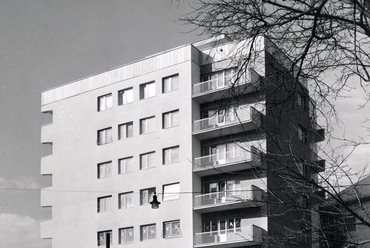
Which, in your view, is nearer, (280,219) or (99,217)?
(280,219)

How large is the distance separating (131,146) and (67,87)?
8943 millimetres

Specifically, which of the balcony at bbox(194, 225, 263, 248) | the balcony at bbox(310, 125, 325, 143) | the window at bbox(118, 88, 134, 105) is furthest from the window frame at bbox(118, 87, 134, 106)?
the balcony at bbox(310, 125, 325, 143)

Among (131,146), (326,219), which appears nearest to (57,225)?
(131,146)

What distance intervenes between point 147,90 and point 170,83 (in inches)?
80.2

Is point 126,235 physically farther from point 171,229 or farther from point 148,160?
point 148,160

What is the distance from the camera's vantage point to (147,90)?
4844cm

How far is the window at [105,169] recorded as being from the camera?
1932 inches

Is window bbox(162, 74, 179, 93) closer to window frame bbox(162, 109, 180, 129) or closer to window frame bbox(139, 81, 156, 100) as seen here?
window frame bbox(139, 81, 156, 100)

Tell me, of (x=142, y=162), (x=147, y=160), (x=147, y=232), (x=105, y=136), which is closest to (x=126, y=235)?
(x=147, y=232)

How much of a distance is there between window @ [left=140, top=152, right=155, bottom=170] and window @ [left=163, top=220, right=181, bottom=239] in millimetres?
4325

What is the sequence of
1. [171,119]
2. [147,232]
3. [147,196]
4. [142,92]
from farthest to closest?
[142,92] < [171,119] < [147,196] < [147,232]

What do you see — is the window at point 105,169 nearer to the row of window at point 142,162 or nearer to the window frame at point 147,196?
the row of window at point 142,162

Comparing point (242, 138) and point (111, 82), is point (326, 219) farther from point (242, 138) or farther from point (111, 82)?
point (111, 82)

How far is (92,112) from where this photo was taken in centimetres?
5097
